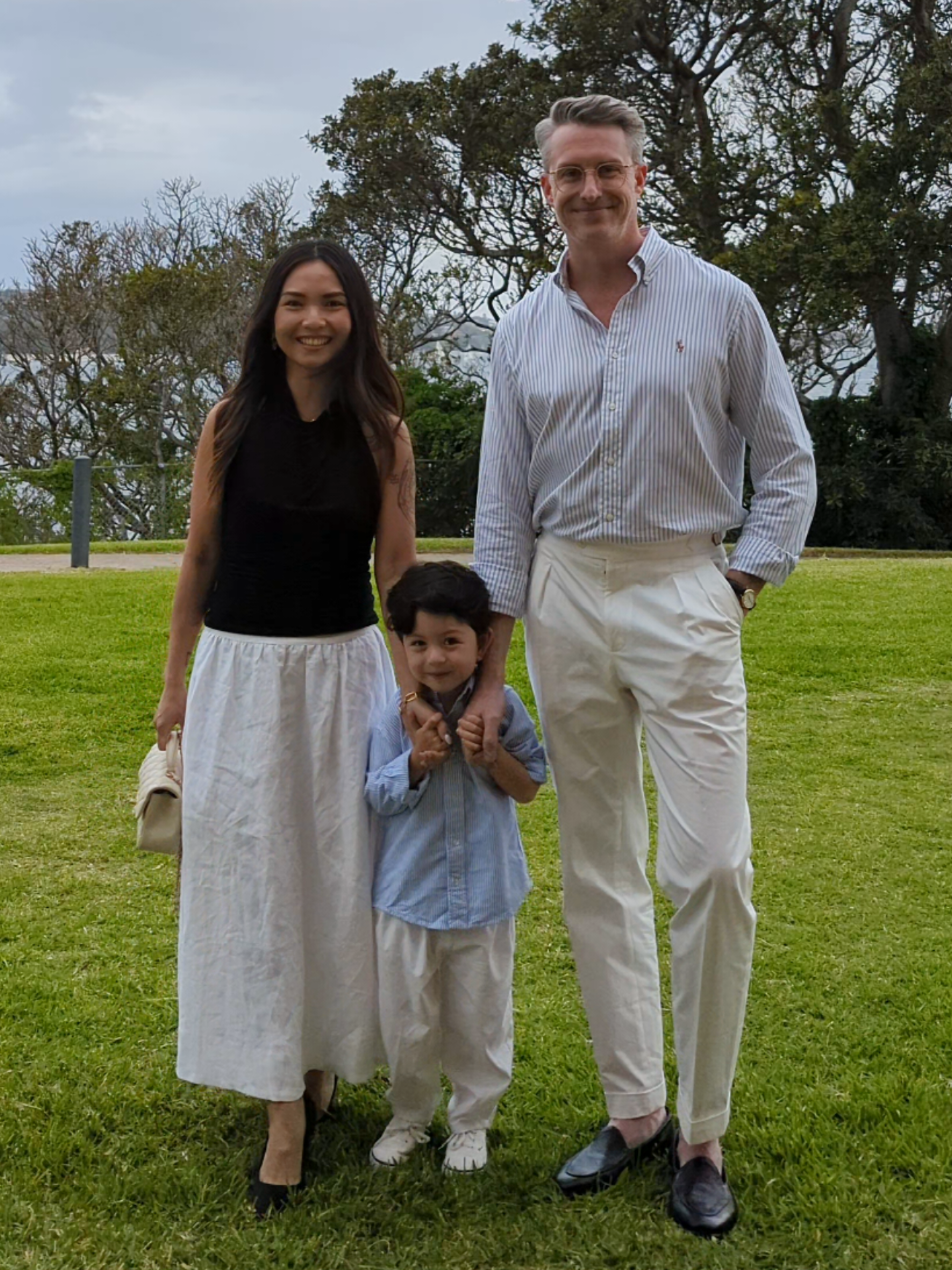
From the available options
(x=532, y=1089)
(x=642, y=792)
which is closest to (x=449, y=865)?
(x=642, y=792)

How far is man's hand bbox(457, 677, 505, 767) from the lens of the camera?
2650mm

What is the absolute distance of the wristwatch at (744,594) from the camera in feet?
8.73

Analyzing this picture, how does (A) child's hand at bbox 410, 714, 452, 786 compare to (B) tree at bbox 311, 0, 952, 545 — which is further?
(B) tree at bbox 311, 0, 952, 545

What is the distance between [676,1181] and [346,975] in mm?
763

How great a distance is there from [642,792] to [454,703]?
1.42 ft

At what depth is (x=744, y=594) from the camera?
2.67 m

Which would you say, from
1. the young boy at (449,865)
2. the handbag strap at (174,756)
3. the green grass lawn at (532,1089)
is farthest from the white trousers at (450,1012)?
the handbag strap at (174,756)

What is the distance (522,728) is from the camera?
2.75 meters

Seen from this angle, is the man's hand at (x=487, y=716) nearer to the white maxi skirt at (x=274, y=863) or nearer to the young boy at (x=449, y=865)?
the young boy at (x=449, y=865)

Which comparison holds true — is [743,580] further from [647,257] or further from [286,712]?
[286,712]

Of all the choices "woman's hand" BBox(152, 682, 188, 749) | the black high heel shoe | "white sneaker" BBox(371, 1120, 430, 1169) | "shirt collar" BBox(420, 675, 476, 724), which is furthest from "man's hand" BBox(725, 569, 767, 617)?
the black high heel shoe

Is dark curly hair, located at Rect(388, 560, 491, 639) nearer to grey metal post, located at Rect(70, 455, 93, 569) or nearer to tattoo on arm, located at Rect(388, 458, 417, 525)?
tattoo on arm, located at Rect(388, 458, 417, 525)

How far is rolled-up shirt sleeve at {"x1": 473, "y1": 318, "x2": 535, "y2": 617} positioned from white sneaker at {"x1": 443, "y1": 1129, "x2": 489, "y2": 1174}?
108 centimetres

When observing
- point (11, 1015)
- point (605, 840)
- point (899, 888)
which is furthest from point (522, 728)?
point (899, 888)
